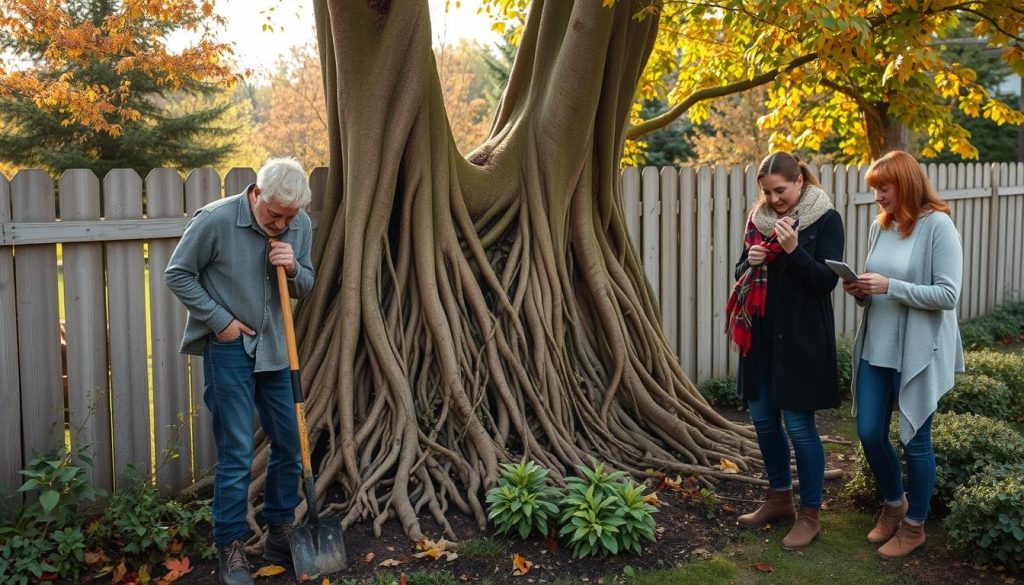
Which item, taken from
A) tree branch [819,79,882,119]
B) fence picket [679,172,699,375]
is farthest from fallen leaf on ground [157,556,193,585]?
tree branch [819,79,882,119]

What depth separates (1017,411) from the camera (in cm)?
686

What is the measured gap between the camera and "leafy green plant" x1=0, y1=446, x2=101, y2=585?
412 centimetres

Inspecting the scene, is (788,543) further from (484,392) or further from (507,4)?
(507,4)

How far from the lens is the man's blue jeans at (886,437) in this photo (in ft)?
14.5

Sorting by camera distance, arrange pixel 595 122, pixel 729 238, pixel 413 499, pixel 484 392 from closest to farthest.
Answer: pixel 413 499 < pixel 484 392 < pixel 595 122 < pixel 729 238

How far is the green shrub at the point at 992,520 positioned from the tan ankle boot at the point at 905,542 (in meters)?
0.15

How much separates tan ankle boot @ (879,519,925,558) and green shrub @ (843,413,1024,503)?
1.54 feet

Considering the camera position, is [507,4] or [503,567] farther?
[507,4]

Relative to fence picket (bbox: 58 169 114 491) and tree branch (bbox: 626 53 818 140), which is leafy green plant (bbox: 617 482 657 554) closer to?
fence picket (bbox: 58 169 114 491)

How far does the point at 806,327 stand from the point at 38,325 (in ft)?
12.8

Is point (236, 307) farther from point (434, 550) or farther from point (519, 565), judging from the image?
→ point (519, 565)

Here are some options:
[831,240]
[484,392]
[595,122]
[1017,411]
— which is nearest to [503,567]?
[484,392]

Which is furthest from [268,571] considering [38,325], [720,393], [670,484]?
[720,393]

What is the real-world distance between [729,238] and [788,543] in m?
4.19
